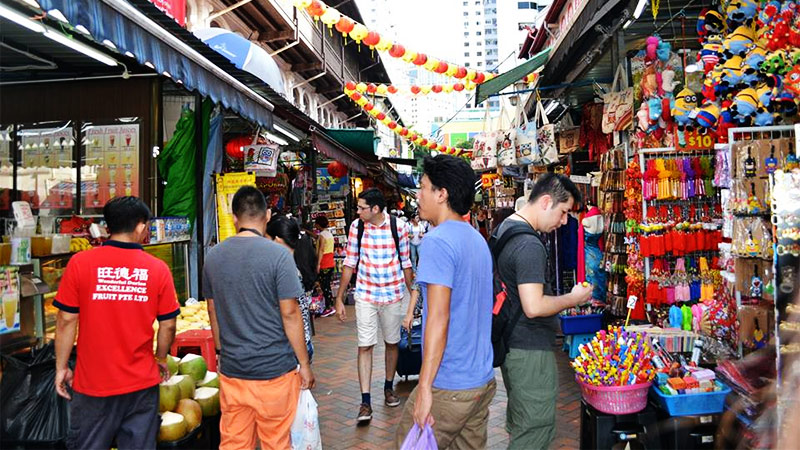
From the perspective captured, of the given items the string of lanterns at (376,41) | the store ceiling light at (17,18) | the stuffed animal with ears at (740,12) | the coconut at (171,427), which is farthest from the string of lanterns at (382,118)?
the coconut at (171,427)

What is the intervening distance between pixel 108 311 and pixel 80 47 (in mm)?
3091

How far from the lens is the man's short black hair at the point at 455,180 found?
112 inches

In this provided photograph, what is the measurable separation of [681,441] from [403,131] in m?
16.2

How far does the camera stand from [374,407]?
18.8 feet

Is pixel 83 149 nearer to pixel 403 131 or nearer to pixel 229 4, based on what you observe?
pixel 229 4

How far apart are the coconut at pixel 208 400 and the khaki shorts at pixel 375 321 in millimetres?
1591

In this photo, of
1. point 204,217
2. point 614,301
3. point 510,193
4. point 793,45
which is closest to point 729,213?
point 793,45

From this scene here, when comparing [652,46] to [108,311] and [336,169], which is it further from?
[336,169]

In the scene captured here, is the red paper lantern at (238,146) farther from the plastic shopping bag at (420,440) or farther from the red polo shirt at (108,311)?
the plastic shopping bag at (420,440)

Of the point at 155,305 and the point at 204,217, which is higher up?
the point at 204,217

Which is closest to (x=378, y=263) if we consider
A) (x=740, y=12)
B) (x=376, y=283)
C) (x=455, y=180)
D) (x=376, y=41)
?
(x=376, y=283)

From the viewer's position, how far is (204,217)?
6.73 m

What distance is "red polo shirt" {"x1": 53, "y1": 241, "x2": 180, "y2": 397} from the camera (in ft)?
10.5

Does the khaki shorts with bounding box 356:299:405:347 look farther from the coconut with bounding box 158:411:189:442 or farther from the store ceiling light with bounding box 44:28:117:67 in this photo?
the store ceiling light with bounding box 44:28:117:67
